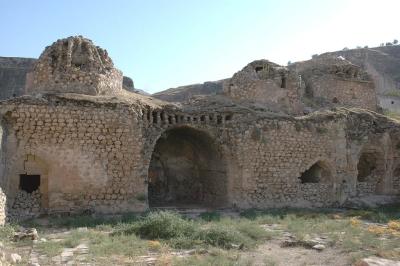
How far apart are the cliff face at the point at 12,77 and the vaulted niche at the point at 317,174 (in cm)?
2498

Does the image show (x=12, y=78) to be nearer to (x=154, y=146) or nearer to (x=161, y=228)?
(x=154, y=146)

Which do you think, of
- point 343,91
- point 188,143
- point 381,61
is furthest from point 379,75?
point 188,143

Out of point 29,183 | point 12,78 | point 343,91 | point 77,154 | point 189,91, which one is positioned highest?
point 12,78

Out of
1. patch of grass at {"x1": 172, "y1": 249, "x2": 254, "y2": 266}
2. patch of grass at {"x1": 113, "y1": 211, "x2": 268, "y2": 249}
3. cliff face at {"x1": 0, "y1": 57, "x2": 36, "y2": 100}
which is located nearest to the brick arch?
patch of grass at {"x1": 113, "y1": 211, "x2": 268, "y2": 249}

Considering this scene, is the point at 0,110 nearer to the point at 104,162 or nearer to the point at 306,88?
the point at 104,162

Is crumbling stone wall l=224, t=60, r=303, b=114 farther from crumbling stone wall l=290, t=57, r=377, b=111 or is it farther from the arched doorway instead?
crumbling stone wall l=290, t=57, r=377, b=111

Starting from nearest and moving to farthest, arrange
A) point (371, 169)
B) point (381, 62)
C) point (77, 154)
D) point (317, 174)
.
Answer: point (77, 154) → point (317, 174) → point (371, 169) → point (381, 62)

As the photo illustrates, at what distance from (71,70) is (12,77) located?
23.6 metres

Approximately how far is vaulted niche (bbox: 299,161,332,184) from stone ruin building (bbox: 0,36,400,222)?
4cm

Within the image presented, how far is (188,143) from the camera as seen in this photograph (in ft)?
60.3

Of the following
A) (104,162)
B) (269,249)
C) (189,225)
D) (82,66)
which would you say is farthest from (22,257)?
(82,66)

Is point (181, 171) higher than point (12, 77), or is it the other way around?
point (12, 77)

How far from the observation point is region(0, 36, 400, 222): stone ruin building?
12.8 meters

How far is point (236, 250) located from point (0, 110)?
8.10 meters
